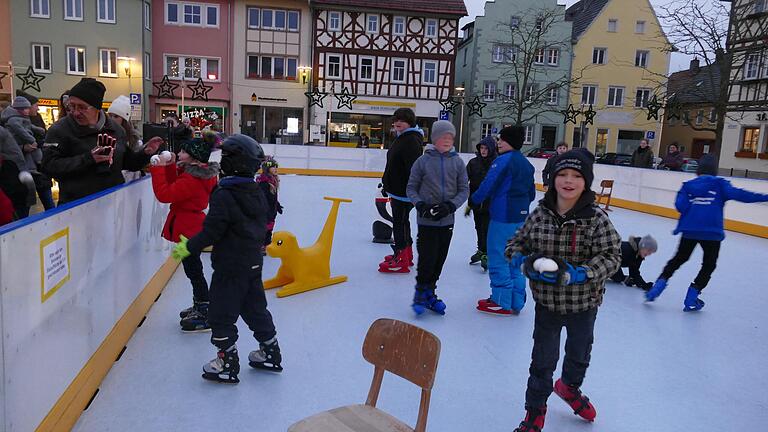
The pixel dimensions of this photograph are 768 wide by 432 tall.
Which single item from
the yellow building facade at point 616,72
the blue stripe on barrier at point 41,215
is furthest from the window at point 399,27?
the blue stripe on barrier at point 41,215

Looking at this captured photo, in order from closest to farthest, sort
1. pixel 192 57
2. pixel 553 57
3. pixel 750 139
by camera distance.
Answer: pixel 192 57
pixel 750 139
pixel 553 57

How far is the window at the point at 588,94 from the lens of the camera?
3628cm

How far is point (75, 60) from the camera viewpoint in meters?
27.9

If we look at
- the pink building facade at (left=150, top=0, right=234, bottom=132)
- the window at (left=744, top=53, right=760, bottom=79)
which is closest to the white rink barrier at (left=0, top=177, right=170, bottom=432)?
the pink building facade at (left=150, top=0, right=234, bottom=132)

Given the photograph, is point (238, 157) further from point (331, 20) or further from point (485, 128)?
point (485, 128)

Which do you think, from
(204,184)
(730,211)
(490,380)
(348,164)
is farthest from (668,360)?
(348,164)

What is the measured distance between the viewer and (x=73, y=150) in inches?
151

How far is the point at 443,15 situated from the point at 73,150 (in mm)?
30921

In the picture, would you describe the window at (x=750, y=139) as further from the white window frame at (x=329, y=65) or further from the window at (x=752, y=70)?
the white window frame at (x=329, y=65)

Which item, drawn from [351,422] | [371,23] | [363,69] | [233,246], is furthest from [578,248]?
[371,23]

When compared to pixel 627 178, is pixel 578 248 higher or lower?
higher

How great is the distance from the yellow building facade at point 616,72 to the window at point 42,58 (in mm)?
28672

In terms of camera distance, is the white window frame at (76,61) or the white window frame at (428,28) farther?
the white window frame at (428,28)

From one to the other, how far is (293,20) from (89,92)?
96.7ft
